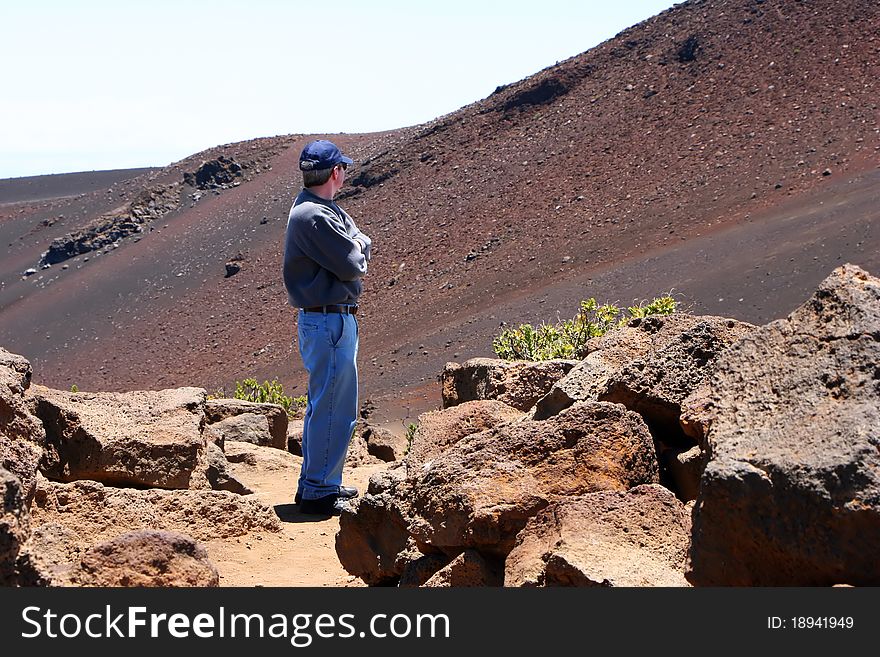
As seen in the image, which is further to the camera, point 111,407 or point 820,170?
point 820,170

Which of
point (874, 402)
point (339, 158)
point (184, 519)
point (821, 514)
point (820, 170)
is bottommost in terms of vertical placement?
point (184, 519)

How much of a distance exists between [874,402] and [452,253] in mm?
20600

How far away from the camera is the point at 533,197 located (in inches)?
949

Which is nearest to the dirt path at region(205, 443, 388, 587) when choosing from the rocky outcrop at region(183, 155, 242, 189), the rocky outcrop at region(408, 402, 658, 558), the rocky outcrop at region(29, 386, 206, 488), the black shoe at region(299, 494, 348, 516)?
the black shoe at region(299, 494, 348, 516)

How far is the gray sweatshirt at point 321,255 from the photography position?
5.30 m

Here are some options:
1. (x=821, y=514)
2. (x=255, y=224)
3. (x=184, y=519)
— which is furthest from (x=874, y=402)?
(x=255, y=224)

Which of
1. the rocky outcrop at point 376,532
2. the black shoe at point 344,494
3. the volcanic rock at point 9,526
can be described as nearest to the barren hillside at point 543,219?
the black shoe at point 344,494

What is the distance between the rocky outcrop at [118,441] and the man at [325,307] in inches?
23.1

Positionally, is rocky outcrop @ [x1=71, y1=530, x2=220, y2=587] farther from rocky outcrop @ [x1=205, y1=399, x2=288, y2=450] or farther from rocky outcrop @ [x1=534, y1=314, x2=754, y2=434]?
rocky outcrop @ [x1=205, y1=399, x2=288, y2=450]

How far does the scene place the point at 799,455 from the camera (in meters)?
2.86

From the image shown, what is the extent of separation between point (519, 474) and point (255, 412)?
4747 millimetres

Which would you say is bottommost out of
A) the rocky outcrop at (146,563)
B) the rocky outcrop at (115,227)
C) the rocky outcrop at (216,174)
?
the rocky outcrop at (146,563)

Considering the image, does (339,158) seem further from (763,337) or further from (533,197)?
(533,197)

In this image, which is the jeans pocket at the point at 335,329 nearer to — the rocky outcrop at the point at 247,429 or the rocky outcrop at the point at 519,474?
the rocky outcrop at the point at 519,474
